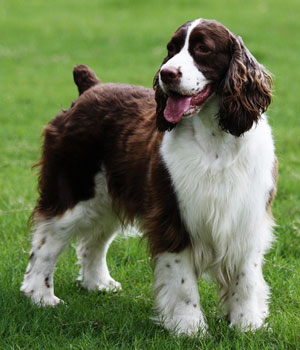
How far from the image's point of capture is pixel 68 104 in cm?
1208

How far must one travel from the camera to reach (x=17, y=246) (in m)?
6.12

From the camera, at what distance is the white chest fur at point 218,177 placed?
4449mm

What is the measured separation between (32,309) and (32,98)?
26.7 feet

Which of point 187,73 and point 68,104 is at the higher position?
point 187,73

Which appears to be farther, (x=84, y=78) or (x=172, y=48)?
(x=84, y=78)

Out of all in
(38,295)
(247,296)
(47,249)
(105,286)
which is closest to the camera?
(247,296)

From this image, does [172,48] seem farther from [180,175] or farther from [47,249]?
[47,249]

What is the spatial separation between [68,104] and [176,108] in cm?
795

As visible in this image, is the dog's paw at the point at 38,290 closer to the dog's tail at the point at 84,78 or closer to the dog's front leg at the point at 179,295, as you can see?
the dog's front leg at the point at 179,295

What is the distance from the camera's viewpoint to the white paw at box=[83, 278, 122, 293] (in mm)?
5477

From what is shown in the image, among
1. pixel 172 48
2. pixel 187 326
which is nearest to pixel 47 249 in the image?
pixel 187 326

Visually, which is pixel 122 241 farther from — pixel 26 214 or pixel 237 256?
pixel 237 256

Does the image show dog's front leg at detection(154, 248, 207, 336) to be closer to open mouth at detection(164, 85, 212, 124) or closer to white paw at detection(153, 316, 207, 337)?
white paw at detection(153, 316, 207, 337)

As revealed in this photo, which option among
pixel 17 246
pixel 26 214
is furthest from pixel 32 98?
pixel 17 246
